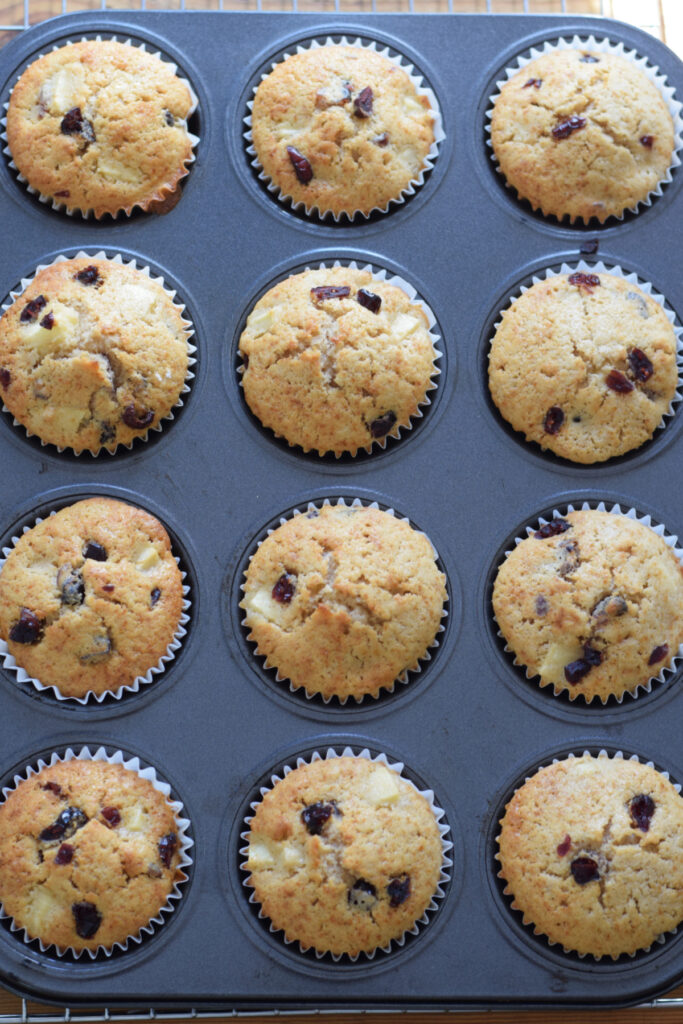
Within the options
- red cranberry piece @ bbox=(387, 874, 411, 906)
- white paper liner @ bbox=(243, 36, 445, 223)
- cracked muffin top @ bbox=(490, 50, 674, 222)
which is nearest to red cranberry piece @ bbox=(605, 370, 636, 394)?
cracked muffin top @ bbox=(490, 50, 674, 222)

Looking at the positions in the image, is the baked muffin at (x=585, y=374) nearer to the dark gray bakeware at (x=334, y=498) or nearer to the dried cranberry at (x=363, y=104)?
the dark gray bakeware at (x=334, y=498)

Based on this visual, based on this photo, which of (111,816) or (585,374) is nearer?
(111,816)

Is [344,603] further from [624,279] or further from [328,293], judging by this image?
[624,279]

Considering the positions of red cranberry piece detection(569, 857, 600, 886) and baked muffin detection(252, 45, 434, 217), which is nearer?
red cranberry piece detection(569, 857, 600, 886)

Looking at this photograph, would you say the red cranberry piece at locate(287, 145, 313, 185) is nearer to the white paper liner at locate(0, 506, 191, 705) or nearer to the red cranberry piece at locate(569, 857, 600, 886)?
Answer: the white paper liner at locate(0, 506, 191, 705)

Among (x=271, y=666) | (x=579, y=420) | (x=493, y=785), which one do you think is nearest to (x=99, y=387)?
(x=271, y=666)

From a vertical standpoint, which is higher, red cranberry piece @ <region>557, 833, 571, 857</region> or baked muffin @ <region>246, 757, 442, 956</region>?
red cranberry piece @ <region>557, 833, 571, 857</region>

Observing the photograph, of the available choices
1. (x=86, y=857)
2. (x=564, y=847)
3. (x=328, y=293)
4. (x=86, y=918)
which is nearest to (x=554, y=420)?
(x=328, y=293)

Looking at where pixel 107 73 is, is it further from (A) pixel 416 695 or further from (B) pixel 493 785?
(B) pixel 493 785
